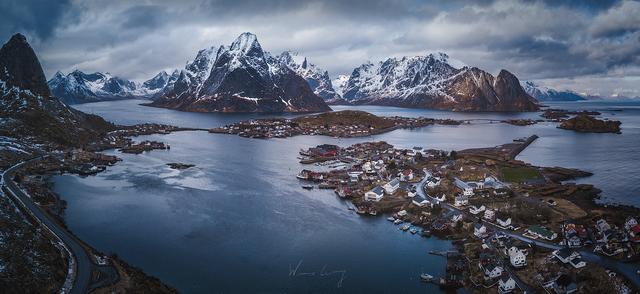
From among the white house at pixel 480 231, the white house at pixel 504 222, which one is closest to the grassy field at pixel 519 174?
the white house at pixel 504 222

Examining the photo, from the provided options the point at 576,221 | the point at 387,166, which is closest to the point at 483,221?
the point at 576,221

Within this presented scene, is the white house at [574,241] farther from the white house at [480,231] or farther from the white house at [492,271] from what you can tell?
the white house at [492,271]

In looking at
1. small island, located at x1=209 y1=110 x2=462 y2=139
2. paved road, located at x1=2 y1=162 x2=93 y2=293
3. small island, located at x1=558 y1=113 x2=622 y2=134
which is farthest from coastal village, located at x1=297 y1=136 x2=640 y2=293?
small island, located at x1=558 y1=113 x2=622 y2=134

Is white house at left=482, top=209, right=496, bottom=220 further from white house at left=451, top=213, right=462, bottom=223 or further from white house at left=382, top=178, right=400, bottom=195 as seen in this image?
white house at left=382, top=178, right=400, bottom=195

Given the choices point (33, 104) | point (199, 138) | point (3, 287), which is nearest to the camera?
Result: point (3, 287)

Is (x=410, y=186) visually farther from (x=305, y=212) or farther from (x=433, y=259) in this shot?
(x=433, y=259)

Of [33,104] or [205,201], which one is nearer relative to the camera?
[205,201]

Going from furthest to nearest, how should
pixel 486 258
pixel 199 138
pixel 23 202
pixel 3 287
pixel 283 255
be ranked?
pixel 199 138 → pixel 23 202 → pixel 283 255 → pixel 486 258 → pixel 3 287
